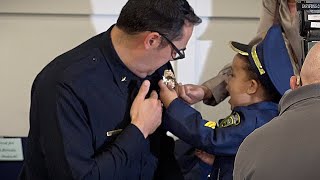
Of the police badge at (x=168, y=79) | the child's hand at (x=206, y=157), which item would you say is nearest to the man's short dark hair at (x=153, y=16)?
the police badge at (x=168, y=79)

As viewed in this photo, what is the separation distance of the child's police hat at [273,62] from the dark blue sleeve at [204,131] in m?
0.12

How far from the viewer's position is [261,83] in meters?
1.69

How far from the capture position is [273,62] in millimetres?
1651

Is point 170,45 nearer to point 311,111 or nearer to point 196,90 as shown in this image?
point 196,90

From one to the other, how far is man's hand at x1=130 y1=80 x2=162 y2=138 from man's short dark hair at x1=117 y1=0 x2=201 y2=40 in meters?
0.18

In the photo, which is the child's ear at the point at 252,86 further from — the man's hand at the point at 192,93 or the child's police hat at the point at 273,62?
the man's hand at the point at 192,93

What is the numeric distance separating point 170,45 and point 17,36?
3.65ft

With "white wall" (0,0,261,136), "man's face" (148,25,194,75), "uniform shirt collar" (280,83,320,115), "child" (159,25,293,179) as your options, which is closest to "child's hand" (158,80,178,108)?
"child" (159,25,293,179)

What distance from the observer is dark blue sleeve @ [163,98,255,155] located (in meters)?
1.65

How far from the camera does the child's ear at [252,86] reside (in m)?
1.70

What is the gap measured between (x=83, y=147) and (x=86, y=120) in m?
0.08

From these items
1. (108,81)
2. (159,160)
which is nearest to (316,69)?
(108,81)

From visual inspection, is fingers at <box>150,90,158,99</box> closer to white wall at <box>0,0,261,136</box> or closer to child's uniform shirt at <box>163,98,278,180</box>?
child's uniform shirt at <box>163,98,278,180</box>

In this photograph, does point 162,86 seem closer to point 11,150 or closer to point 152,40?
point 152,40
